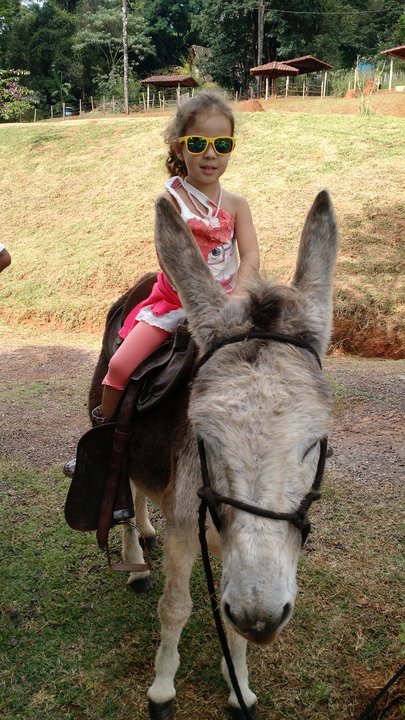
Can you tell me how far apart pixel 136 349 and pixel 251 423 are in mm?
1273

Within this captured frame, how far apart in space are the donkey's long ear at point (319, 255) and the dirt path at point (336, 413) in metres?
3.25

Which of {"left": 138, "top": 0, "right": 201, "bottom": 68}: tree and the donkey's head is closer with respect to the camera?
the donkey's head

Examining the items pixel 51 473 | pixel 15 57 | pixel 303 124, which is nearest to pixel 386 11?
pixel 15 57

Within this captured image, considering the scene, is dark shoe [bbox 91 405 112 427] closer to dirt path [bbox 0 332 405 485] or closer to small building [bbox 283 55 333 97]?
dirt path [bbox 0 332 405 485]

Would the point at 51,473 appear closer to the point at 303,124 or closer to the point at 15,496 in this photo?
the point at 15,496

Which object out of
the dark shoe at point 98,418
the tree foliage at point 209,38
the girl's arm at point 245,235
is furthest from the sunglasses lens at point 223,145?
the tree foliage at point 209,38

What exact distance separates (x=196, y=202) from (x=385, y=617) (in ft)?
9.30

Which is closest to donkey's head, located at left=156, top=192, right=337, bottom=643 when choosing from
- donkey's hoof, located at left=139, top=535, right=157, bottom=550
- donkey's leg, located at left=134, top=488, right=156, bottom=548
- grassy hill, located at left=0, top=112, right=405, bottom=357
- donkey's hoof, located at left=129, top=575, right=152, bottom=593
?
donkey's hoof, located at left=129, top=575, right=152, bottom=593

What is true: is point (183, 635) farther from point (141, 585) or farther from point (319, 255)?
point (319, 255)

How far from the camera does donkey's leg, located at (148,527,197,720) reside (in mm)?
2646

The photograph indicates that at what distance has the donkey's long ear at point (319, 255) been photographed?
2.26 metres

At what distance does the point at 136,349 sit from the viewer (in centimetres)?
292

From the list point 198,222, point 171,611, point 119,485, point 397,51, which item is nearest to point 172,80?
point 397,51

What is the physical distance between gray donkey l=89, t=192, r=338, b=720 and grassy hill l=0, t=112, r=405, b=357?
843 centimetres
